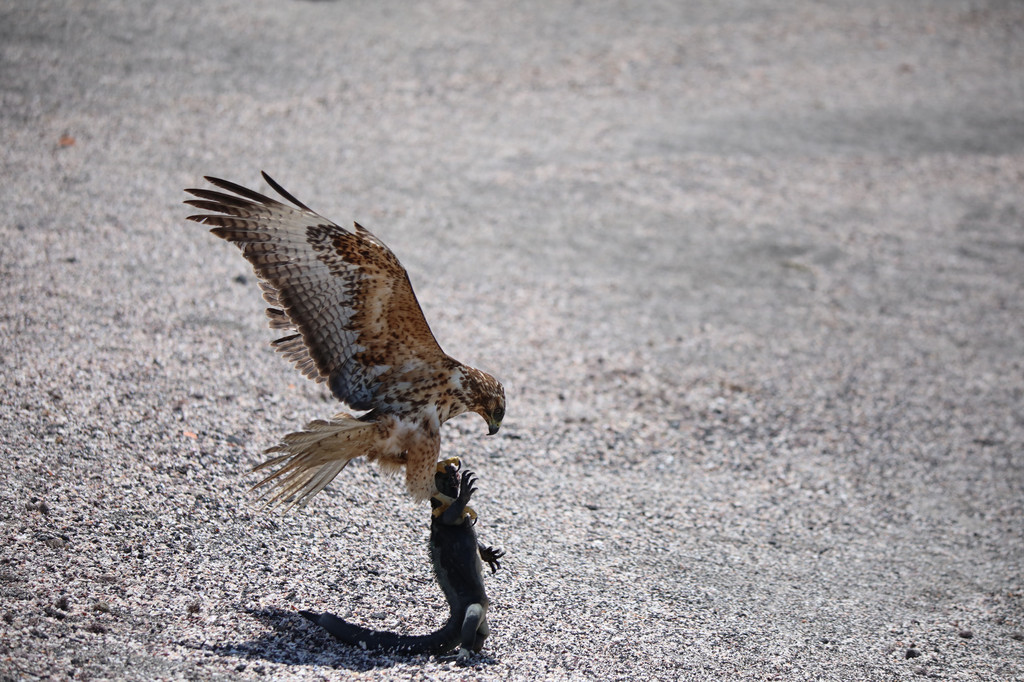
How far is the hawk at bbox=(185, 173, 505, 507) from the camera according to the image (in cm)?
417

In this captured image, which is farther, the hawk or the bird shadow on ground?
the hawk

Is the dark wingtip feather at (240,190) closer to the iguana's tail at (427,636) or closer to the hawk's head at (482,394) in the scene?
the hawk's head at (482,394)

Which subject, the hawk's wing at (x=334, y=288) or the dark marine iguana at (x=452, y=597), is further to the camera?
the hawk's wing at (x=334, y=288)

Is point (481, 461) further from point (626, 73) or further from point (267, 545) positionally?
point (626, 73)

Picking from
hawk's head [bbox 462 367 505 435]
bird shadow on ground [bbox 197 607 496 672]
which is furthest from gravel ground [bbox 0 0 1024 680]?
hawk's head [bbox 462 367 505 435]

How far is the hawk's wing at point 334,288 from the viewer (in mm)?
4211

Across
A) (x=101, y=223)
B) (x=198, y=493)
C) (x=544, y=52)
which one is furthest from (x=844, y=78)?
(x=198, y=493)

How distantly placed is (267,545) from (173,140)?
608cm

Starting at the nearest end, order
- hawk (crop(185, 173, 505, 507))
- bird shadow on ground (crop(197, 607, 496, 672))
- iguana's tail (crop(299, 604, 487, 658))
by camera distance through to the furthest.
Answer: bird shadow on ground (crop(197, 607, 496, 672)) < iguana's tail (crop(299, 604, 487, 658)) < hawk (crop(185, 173, 505, 507))

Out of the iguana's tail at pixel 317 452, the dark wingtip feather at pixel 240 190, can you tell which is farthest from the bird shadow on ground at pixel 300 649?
the dark wingtip feather at pixel 240 190

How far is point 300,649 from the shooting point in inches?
157

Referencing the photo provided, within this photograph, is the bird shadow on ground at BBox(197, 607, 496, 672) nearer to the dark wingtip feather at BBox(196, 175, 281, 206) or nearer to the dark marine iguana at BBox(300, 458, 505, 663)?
the dark marine iguana at BBox(300, 458, 505, 663)

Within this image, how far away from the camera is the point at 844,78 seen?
12945mm

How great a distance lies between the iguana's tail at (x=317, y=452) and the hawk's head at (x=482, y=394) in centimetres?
52
